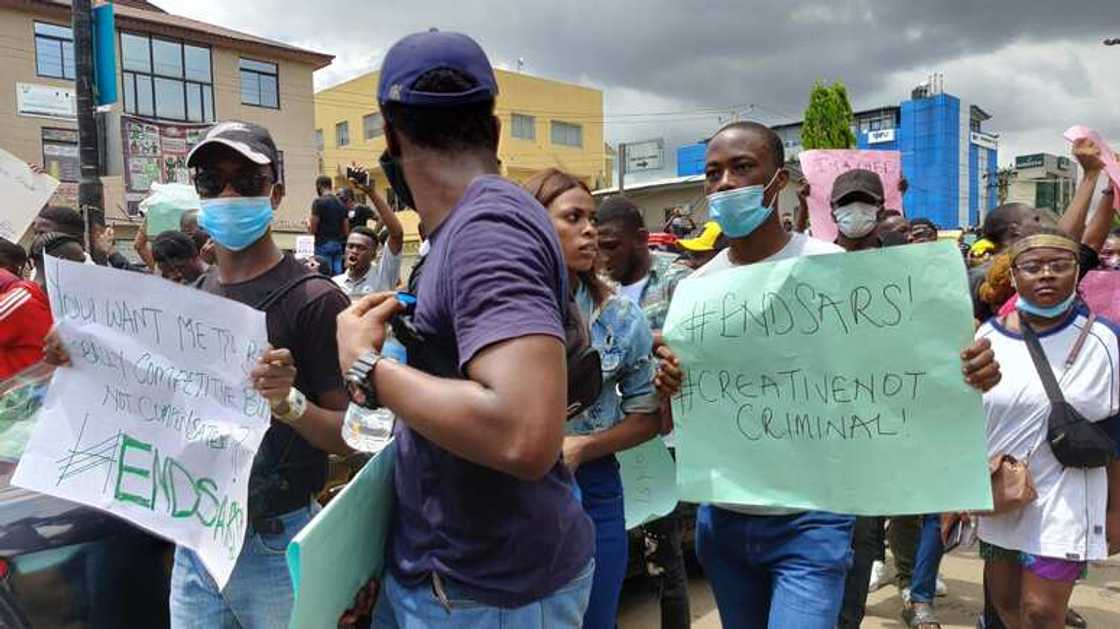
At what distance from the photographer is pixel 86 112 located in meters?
7.98

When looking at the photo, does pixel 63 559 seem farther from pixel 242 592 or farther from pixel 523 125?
pixel 523 125

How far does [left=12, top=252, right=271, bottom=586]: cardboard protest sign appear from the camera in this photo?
6.79ft

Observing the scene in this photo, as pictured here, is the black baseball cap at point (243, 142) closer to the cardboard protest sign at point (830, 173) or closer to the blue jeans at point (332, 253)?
the cardboard protest sign at point (830, 173)

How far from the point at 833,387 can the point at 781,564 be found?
0.61m

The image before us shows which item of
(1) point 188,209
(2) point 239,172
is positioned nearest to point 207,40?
(1) point 188,209

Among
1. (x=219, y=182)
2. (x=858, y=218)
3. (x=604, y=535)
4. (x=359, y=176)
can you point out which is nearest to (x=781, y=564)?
(x=604, y=535)

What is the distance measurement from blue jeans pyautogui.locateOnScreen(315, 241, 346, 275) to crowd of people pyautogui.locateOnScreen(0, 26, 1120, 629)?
519 cm

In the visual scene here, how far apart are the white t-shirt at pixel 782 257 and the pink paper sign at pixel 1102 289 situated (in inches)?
96.5

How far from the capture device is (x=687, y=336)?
98.5 inches

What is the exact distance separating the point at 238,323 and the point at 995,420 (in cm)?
269

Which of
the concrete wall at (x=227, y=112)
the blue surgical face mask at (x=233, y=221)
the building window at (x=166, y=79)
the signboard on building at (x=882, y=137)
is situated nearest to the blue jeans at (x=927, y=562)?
the blue surgical face mask at (x=233, y=221)

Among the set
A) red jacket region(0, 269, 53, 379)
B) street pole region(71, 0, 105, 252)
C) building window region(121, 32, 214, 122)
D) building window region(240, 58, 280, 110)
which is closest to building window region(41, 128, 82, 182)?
building window region(121, 32, 214, 122)

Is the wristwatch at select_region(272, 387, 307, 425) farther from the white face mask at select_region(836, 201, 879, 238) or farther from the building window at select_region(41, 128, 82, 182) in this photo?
the building window at select_region(41, 128, 82, 182)

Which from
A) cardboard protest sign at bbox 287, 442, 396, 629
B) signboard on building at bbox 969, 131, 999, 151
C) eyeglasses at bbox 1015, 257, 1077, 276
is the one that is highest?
signboard on building at bbox 969, 131, 999, 151
